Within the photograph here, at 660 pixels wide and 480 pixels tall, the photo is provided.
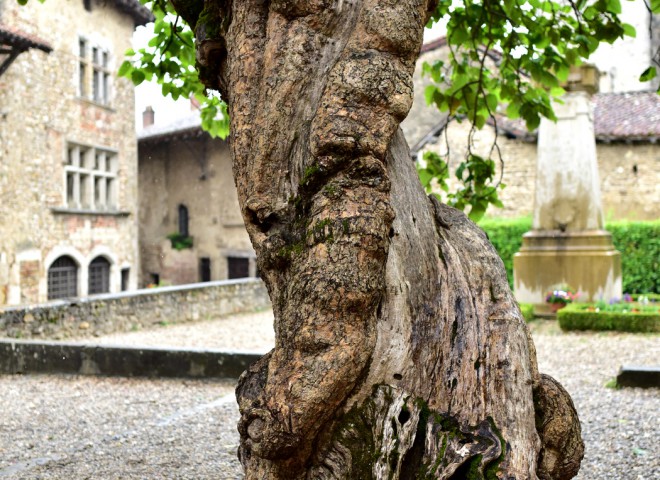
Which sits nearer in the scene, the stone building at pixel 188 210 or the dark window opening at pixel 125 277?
the dark window opening at pixel 125 277

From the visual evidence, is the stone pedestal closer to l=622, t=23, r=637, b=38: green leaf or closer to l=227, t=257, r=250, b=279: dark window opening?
l=622, t=23, r=637, b=38: green leaf

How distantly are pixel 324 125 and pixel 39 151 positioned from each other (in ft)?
58.6

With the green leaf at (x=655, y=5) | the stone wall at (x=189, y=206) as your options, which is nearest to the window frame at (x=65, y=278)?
the stone wall at (x=189, y=206)

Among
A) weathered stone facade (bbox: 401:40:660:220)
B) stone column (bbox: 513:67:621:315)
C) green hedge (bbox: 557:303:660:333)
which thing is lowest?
green hedge (bbox: 557:303:660:333)

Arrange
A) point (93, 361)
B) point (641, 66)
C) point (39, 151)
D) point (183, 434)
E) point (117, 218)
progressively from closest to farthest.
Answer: point (183, 434), point (93, 361), point (39, 151), point (117, 218), point (641, 66)

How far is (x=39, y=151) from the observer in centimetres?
1884

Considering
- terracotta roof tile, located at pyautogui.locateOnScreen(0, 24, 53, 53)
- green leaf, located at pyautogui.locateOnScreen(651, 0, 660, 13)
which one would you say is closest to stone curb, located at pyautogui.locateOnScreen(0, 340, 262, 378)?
green leaf, located at pyautogui.locateOnScreen(651, 0, 660, 13)

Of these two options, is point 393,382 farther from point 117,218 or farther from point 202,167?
point 202,167

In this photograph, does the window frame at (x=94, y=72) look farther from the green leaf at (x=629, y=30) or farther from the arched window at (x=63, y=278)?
the green leaf at (x=629, y=30)

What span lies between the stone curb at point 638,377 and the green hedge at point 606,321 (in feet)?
12.9

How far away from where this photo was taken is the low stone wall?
10.6 metres

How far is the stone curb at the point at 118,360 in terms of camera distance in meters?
8.29

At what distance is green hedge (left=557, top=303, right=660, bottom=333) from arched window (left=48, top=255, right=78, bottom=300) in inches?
528

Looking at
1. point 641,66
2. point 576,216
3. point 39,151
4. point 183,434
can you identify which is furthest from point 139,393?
point 641,66
